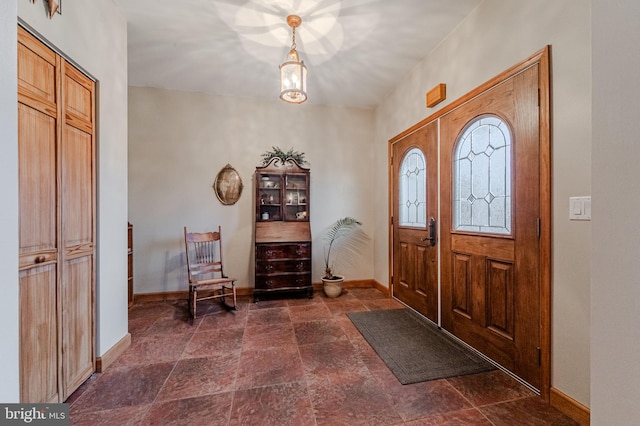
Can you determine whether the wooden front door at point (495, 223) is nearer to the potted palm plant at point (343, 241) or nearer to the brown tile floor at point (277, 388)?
the brown tile floor at point (277, 388)

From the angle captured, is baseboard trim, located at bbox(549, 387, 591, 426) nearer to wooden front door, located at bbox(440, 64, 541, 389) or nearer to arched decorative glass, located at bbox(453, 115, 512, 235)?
wooden front door, located at bbox(440, 64, 541, 389)

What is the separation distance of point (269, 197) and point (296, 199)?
1.32 feet

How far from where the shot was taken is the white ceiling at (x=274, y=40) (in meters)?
2.23

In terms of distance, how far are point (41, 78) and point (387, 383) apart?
9.53ft

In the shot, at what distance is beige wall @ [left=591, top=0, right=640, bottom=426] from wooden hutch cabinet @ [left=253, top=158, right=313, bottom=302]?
314 cm

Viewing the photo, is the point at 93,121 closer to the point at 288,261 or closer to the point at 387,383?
the point at 288,261

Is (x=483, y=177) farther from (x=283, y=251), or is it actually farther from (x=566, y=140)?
(x=283, y=251)

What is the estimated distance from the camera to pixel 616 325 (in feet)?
2.28

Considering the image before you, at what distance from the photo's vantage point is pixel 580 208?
1.50 m

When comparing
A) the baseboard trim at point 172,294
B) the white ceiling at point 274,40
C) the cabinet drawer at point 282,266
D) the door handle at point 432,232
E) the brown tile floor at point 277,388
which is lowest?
the brown tile floor at point 277,388

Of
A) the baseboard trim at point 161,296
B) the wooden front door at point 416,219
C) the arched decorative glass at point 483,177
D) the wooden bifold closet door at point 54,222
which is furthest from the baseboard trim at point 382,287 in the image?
the wooden bifold closet door at point 54,222

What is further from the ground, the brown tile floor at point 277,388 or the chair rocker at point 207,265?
the chair rocker at point 207,265

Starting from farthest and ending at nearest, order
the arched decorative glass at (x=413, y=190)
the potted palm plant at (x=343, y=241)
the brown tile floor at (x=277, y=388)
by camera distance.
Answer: the potted palm plant at (x=343, y=241) → the arched decorative glass at (x=413, y=190) → the brown tile floor at (x=277, y=388)

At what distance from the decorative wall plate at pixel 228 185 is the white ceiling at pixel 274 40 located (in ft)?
3.79
